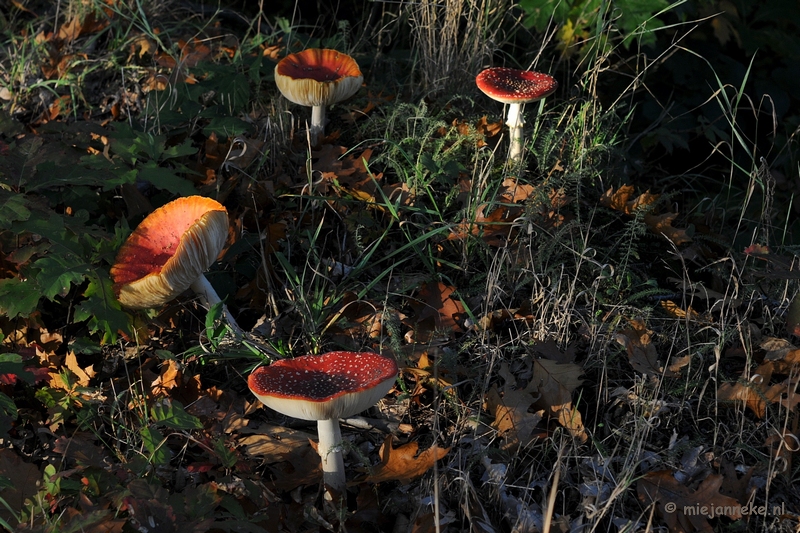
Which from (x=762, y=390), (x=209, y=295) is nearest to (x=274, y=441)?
(x=209, y=295)

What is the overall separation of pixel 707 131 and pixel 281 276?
9.85 feet

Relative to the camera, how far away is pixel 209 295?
3.00 metres

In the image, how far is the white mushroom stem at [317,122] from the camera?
156 inches

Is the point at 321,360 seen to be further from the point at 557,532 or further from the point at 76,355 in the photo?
the point at 76,355

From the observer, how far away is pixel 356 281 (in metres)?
3.32

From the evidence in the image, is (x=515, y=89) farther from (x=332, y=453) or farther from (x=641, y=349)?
(x=332, y=453)

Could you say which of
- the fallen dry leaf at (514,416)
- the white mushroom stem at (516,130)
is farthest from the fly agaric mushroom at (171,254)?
the white mushroom stem at (516,130)

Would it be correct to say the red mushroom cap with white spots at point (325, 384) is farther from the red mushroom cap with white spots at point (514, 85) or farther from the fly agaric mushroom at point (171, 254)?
the red mushroom cap with white spots at point (514, 85)

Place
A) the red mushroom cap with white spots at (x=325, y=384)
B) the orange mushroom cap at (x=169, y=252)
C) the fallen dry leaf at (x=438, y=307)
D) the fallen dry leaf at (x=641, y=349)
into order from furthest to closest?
the fallen dry leaf at (x=438, y=307) < the fallen dry leaf at (x=641, y=349) < the orange mushroom cap at (x=169, y=252) < the red mushroom cap with white spots at (x=325, y=384)

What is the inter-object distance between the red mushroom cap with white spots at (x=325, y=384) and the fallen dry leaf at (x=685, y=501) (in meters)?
0.96

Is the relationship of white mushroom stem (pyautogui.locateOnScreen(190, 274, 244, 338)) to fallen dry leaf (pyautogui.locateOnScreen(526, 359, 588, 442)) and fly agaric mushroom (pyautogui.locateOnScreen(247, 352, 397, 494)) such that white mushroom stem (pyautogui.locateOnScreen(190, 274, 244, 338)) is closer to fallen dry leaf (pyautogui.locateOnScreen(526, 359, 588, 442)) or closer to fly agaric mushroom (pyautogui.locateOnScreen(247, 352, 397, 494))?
fly agaric mushroom (pyautogui.locateOnScreen(247, 352, 397, 494))

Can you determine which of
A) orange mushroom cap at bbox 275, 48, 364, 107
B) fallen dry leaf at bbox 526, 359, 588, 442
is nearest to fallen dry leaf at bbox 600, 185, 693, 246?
fallen dry leaf at bbox 526, 359, 588, 442

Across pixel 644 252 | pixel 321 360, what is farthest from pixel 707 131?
pixel 321 360

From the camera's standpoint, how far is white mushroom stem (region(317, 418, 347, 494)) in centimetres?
241
